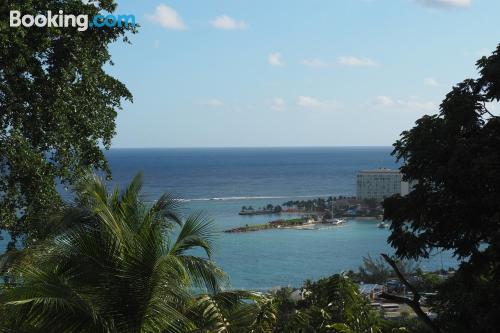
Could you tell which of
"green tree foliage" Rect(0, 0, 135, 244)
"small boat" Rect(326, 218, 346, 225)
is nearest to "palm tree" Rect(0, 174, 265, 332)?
"green tree foliage" Rect(0, 0, 135, 244)

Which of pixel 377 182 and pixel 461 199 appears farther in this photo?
pixel 377 182

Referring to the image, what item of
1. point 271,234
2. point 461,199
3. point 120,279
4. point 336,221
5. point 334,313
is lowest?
point 271,234

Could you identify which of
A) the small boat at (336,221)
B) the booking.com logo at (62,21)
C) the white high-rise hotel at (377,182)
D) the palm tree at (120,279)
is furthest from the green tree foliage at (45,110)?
the white high-rise hotel at (377,182)

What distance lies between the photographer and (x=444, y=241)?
7.48 metres

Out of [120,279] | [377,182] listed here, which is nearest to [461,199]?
[120,279]

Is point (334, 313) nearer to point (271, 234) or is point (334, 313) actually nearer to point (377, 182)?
point (271, 234)

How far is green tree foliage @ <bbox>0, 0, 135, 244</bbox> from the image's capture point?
368 inches

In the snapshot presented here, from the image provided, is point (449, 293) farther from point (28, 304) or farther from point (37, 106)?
point (37, 106)

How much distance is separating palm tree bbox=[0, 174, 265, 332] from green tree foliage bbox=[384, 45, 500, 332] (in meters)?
2.50

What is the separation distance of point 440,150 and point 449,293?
5.95ft

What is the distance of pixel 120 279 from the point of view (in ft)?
17.9

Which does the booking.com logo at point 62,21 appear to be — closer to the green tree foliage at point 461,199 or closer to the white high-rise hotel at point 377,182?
the green tree foliage at point 461,199

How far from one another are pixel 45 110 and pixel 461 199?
5.93 m

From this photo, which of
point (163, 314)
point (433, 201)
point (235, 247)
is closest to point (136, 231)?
point (163, 314)
